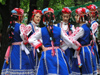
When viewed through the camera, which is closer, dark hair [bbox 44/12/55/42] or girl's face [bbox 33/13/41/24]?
dark hair [bbox 44/12/55/42]

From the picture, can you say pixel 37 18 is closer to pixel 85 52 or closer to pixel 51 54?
pixel 85 52

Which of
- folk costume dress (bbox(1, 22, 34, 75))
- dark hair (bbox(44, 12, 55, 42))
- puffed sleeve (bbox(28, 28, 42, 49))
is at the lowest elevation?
folk costume dress (bbox(1, 22, 34, 75))

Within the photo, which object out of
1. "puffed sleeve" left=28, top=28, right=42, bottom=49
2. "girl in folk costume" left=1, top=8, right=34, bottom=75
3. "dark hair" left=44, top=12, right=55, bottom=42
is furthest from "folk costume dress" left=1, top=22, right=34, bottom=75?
"dark hair" left=44, top=12, right=55, bottom=42

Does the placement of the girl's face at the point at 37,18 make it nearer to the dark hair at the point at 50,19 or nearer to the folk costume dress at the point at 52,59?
the dark hair at the point at 50,19

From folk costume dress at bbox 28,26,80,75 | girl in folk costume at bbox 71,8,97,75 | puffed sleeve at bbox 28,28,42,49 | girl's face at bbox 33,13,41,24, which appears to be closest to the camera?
folk costume dress at bbox 28,26,80,75

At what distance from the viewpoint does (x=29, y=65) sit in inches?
213

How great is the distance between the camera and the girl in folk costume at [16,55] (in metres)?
5.23

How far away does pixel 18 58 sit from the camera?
5312 mm

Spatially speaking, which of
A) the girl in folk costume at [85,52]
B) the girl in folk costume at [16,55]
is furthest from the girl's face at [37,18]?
the girl in folk costume at [85,52]

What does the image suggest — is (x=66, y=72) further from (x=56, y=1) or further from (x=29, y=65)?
(x=56, y=1)

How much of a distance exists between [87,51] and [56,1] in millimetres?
4606

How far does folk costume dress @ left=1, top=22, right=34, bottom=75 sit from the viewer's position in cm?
526

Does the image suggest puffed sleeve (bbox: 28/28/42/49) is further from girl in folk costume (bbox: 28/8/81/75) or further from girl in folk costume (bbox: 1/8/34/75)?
girl in folk costume (bbox: 1/8/34/75)

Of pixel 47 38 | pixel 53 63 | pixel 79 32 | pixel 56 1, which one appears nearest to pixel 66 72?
pixel 53 63
